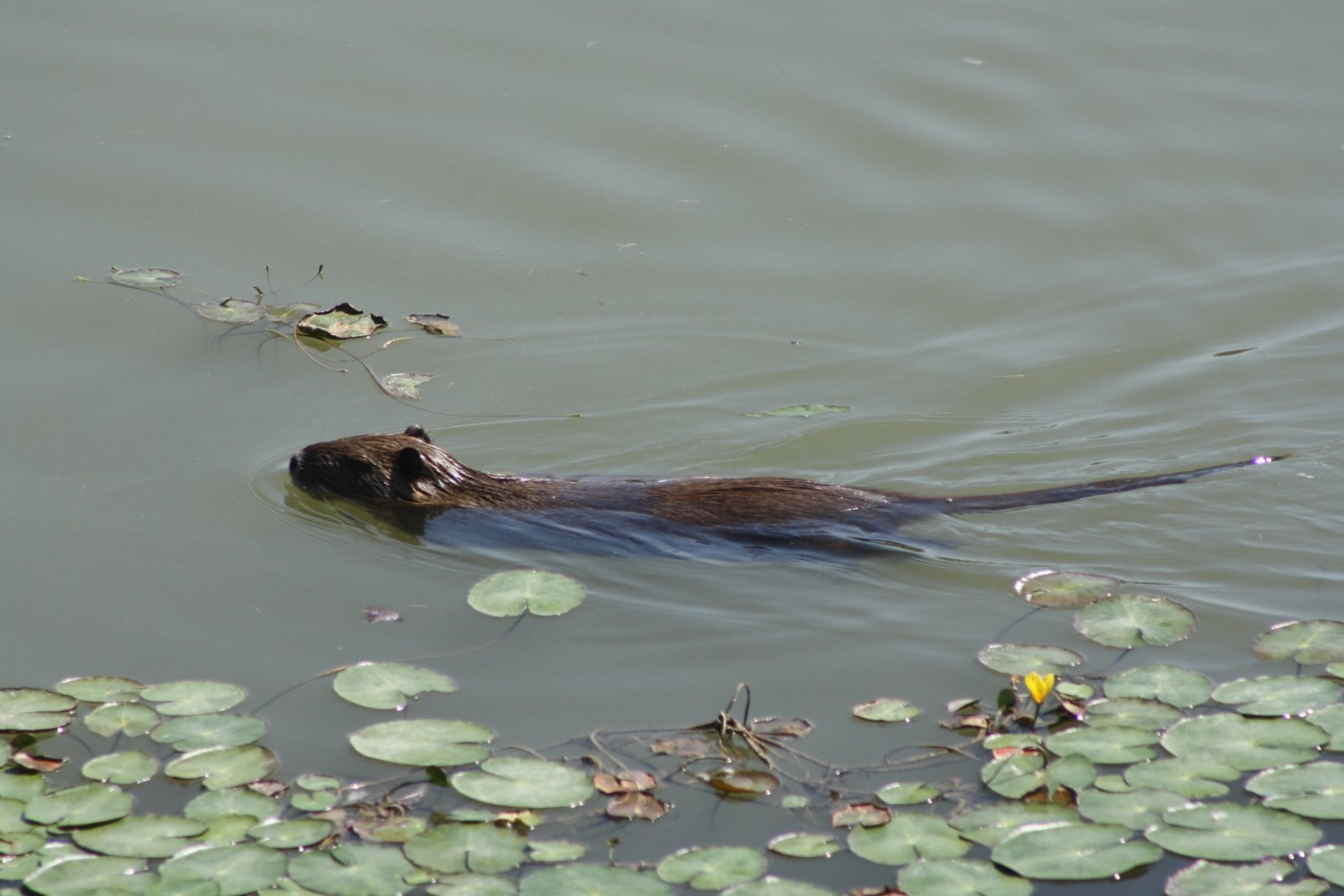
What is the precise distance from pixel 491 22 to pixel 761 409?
3.69 meters

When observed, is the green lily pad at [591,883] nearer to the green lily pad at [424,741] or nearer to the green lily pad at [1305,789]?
the green lily pad at [424,741]

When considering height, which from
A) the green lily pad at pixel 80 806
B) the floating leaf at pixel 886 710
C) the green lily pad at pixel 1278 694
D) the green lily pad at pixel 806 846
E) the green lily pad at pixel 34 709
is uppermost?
the green lily pad at pixel 1278 694

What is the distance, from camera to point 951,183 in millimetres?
8398

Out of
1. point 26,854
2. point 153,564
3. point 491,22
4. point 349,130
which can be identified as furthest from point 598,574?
point 491,22

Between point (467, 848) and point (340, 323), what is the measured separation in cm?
369

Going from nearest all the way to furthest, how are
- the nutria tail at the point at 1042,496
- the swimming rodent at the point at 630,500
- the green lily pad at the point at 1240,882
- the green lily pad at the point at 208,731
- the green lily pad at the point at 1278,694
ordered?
the green lily pad at the point at 1240,882 → the green lily pad at the point at 208,731 → the green lily pad at the point at 1278,694 → the swimming rodent at the point at 630,500 → the nutria tail at the point at 1042,496

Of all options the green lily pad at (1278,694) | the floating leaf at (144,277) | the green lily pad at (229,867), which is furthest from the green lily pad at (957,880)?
the floating leaf at (144,277)

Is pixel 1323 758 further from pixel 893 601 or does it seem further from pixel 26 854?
pixel 26 854

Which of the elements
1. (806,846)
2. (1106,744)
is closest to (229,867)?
(806,846)

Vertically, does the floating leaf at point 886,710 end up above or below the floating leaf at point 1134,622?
below

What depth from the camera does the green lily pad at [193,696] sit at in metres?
4.25

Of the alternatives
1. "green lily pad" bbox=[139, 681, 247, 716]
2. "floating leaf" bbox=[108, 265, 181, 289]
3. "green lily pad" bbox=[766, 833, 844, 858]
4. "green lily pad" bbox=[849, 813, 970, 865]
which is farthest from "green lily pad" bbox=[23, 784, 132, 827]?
"floating leaf" bbox=[108, 265, 181, 289]

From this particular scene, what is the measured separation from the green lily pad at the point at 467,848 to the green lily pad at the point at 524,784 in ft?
0.31

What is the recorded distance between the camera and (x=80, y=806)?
376 cm
